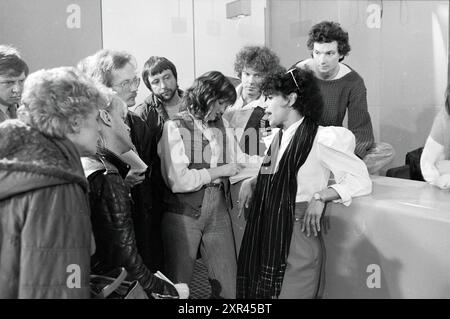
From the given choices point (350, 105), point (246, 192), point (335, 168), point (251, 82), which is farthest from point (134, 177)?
point (350, 105)

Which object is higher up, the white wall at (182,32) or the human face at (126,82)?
the white wall at (182,32)

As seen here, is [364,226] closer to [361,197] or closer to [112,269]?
[361,197]

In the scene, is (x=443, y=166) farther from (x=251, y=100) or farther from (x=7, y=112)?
(x=7, y=112)

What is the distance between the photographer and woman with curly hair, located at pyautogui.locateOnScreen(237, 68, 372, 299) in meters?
1.42

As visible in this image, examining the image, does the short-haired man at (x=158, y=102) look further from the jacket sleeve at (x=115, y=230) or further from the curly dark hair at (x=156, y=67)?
the jacket sleeve at (x=115, y=230)

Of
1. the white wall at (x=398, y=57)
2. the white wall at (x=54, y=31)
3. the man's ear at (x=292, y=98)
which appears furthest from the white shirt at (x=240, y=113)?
the white wall at (x=398, y=57)

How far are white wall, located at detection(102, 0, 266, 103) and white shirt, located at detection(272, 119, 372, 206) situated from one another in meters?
0.73

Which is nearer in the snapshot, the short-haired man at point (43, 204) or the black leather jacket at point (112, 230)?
the short-haired man at point (43, 204)

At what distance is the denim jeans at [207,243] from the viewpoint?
5.28 feet

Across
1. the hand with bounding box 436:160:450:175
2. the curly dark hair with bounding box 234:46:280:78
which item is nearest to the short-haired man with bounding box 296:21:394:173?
the curly dark hair with bounding box 234:46:280:78

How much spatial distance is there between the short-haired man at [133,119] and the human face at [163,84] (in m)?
0.17

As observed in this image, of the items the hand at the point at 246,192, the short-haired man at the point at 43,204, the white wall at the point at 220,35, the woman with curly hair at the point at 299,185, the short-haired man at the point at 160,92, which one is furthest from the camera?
the white wall at the point at 220,35

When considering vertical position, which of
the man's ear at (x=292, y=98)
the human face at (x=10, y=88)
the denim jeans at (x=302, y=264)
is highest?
the human face at (x=10, y=88)
